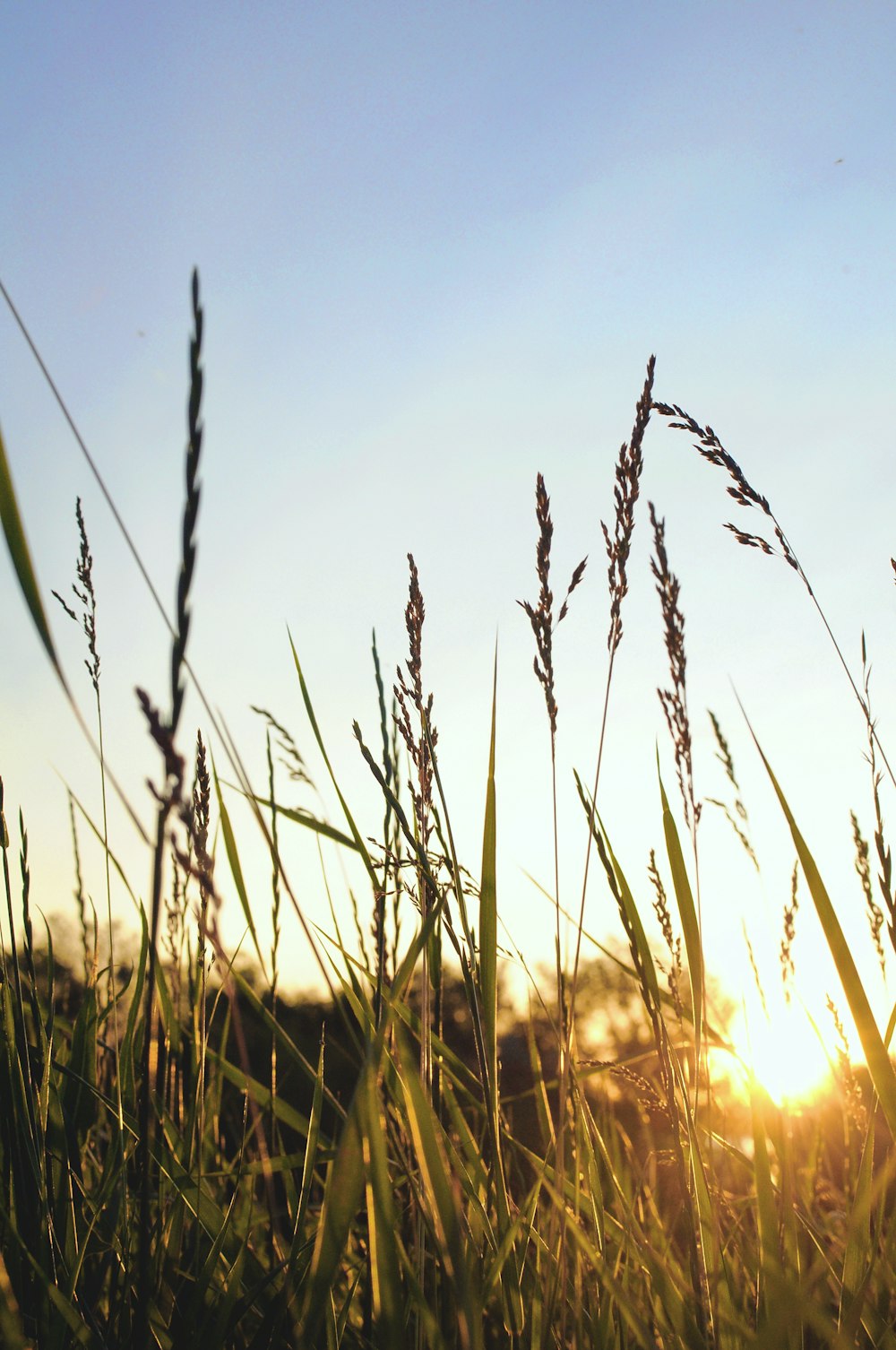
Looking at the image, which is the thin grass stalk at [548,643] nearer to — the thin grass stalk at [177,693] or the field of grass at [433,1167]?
the field of grass at [433,1167]

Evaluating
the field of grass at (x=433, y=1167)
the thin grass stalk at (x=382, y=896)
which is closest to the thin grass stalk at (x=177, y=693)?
the field of grass at (x=433, y=1167)

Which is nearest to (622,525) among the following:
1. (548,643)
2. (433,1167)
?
(548,643)

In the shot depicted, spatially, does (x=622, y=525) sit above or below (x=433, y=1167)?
above

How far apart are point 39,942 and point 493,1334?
2.07 meters

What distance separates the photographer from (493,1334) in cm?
129

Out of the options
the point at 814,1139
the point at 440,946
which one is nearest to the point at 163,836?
the point at 440,946

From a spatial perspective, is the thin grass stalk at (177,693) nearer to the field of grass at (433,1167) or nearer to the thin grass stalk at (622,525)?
the field of grass at (433,1167)

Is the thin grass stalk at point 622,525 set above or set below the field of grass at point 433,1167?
above

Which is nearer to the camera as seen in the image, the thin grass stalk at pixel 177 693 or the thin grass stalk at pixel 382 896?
the thin grass stalk at pixel 177 693

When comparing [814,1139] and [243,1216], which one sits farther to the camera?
[814,1139]

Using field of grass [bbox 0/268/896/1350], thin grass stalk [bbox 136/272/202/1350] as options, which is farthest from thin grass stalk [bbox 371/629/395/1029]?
thin grass stalk [bbox 136/272/202/1350]

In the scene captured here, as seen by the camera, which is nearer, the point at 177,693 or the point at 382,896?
A: the point at 177,693

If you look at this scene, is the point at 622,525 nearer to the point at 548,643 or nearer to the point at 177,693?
the point at 548,643

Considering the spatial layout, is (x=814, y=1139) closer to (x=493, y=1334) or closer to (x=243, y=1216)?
(x=493, y=1334)
